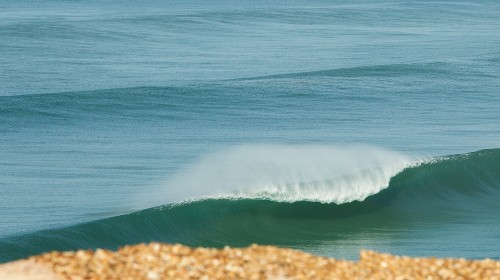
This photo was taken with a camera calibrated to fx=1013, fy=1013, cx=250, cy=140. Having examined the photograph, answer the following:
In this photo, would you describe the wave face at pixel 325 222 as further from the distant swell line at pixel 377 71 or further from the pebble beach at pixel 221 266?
the distant swell line at pixel 377 71

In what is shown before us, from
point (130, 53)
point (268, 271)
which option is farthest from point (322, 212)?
point (130, 53)

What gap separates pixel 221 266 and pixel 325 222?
5531 millimetres

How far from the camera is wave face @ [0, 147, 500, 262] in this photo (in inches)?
521

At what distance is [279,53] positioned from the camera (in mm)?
43156

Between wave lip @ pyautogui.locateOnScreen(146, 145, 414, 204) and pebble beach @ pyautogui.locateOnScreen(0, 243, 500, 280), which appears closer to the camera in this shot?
pebble beach @ pyautogui.locateOnScreen(0, 243, 500, 280)

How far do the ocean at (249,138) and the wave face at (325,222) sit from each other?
0.03 meters

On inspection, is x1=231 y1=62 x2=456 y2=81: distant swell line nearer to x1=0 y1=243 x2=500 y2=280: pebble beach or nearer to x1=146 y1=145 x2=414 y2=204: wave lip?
x1=146 y1=145 x2=414 y2=204: wave lip

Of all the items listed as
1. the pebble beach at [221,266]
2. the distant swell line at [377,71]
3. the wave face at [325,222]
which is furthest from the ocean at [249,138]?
the pebble beach at [221,266]

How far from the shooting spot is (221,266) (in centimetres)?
974

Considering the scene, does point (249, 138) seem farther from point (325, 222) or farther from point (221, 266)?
point (221, 266)

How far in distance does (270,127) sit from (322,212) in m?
10.2

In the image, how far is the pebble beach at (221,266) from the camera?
928cm

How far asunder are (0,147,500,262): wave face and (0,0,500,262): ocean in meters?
0.03

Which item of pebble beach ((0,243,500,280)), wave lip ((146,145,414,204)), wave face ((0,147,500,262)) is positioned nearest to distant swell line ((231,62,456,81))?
wave lip ((146,145,414,204))
